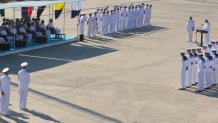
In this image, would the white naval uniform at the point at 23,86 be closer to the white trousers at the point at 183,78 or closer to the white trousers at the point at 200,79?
the white trousers at the point at 183,78

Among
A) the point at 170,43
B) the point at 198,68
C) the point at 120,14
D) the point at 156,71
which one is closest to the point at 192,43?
the point at 170,43

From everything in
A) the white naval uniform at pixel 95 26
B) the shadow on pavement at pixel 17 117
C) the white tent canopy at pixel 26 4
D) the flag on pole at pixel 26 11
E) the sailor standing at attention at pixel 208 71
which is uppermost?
the white tent canopy at pixel 26 4

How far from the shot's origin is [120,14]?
3603cm

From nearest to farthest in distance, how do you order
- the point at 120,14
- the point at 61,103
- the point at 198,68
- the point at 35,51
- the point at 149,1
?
the point at 61,103
the point at 198,68
the point at 35,51
the point at 120,14
the point at 149,1

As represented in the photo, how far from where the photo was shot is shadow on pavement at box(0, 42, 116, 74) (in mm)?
25703

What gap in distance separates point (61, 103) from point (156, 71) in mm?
6537

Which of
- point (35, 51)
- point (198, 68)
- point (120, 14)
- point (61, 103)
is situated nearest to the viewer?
point (61, 103)

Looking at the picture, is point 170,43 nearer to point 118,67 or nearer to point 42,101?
point 118,67

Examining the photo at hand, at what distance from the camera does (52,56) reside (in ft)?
92.0

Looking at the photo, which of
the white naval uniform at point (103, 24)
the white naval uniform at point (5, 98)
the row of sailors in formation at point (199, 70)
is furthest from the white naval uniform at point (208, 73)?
the white naval uniform at point (103, 24)

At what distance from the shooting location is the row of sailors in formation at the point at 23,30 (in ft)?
94.6

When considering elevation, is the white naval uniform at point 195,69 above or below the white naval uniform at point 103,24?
below

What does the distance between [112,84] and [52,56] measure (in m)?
6.05

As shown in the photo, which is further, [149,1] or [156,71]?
[149,1]
